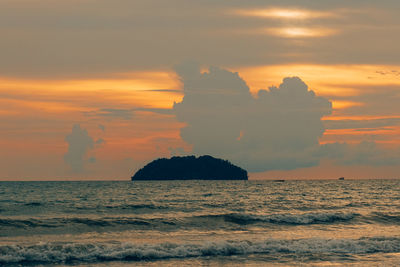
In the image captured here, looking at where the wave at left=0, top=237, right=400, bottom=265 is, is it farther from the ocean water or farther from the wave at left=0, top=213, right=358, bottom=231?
the wave at left=0, top=213, right=358, bottom=231

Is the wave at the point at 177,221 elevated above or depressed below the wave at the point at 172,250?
above

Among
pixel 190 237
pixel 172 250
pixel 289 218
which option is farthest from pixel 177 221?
pixel 172 250

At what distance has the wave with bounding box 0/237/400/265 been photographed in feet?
96.6

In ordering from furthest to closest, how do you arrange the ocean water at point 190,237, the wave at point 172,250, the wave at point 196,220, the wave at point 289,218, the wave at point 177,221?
the wave at point 289,218, the wave at point 196,220, the wave at point 177,221, the wave at point 172,250, the ocean water at point 190,237

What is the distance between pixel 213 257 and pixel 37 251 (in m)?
10.4

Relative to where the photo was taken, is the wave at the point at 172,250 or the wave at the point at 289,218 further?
the wave at the point at 289,218

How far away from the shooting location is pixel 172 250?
3094 cm

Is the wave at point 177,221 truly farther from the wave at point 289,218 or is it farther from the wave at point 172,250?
the wave at point 172,250

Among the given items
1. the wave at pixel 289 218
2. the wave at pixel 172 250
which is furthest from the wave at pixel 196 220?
the wave at pixel 172 250

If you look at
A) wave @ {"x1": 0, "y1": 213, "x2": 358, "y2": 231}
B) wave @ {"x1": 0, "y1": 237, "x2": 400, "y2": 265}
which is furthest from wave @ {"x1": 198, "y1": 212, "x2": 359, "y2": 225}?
wave @ {"x1": 0, "y1": 237, "x2": 400, "y2": 265}

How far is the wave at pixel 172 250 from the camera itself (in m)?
29.5

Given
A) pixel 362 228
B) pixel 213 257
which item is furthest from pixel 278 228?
pixel 213 257

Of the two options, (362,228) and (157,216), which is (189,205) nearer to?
(157,216)

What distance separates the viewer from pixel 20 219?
1769 inches
